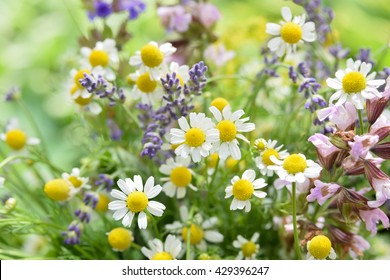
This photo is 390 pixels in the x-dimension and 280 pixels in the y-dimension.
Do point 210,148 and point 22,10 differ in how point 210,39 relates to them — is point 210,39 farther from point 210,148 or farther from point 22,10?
point 22,10

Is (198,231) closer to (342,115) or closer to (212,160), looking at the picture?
(212,160)

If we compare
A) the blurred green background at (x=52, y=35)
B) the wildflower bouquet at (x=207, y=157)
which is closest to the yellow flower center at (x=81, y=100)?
the wildflower bouquet at (x=207, y=157)

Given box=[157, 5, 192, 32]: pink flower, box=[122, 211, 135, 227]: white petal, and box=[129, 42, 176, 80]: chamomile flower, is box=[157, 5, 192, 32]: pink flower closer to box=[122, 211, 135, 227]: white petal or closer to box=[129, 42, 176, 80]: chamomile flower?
box=[129, 42, 176, 80]: chamomile flower

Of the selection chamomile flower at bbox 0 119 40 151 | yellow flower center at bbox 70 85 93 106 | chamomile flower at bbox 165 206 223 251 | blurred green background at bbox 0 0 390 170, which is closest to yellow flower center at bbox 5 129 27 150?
chamomile flower at bbox 0 119 40 151

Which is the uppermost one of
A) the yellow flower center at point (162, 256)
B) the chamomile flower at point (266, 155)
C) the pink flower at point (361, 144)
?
the pink flower at point (361, 144)

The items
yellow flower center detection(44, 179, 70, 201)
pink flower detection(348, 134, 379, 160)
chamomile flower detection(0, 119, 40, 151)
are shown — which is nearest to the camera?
pink flower detection(348, 134, 379, 160)

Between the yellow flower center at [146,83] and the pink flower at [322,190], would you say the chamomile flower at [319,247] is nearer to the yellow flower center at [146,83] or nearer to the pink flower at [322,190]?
the pink flower at [322,190]

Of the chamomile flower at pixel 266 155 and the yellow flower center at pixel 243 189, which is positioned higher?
the chamomile flower at pixel 266 155

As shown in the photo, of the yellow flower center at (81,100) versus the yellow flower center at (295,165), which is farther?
the yellow flower center at (81,100)
